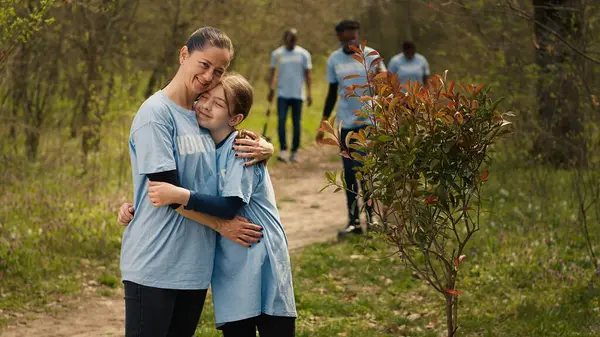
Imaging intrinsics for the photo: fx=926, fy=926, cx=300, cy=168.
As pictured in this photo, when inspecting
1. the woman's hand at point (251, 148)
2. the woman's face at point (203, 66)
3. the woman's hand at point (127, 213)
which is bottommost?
the woman's hand at point (127, 213)

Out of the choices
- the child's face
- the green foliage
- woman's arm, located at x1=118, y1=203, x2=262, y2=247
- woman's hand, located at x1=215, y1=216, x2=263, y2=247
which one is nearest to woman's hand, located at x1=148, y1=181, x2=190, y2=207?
woman's arm, located at x1=118, y1=203, x2=262, y2=247

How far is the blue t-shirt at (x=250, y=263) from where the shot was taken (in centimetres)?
380

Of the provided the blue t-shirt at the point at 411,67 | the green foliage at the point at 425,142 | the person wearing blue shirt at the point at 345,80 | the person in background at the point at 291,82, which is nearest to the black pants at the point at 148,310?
the green foliage at the point at 425,142

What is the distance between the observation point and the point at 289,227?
1049 cm

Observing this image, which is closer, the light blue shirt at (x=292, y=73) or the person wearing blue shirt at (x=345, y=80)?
the person wearing blue shirt at (x=345, y=80)

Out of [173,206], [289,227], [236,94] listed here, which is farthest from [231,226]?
[289,227]

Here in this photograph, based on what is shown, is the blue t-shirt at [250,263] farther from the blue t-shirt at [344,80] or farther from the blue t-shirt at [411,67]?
the blue t-shirt at [411,67]

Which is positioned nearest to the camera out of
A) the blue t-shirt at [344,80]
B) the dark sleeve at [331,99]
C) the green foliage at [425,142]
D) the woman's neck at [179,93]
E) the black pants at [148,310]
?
the black pants at [148,310]

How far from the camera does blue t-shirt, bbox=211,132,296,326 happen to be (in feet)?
12.5

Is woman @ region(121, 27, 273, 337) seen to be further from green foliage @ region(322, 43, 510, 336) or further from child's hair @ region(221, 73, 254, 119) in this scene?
green foliage @ region(322, 43, 510, 336)

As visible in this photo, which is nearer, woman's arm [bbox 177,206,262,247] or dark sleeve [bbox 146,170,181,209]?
dark sleeve [bbox 146,170,181,209]

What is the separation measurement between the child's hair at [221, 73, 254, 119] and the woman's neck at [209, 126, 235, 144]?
0.26ft

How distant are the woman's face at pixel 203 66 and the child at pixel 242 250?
0.08 meters

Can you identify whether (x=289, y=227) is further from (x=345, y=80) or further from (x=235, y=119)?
(x=235, y=119)
